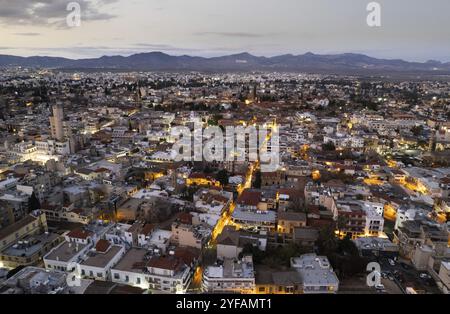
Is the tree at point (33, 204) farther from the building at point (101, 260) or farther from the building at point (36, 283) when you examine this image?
the building at point (36, 283)

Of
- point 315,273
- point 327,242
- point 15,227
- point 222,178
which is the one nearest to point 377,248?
point 327,242

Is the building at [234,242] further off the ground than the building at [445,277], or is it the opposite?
the building at [234,242]

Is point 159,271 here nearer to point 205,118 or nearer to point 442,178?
point 442,178

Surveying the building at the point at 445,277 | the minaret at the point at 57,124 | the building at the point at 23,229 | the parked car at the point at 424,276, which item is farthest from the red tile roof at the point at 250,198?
the minaret at the point at 57,124

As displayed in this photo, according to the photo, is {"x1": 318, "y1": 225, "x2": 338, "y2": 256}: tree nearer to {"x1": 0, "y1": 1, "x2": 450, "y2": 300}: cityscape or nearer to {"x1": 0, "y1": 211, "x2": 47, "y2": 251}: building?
{"x1": 0, "y1": 1, "x2": 450, "y2": 300}: cityscape

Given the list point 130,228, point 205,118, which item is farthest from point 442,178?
point 205,118

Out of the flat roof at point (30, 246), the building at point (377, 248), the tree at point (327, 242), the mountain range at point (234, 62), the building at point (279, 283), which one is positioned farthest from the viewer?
the mountain range at point (234, 62)

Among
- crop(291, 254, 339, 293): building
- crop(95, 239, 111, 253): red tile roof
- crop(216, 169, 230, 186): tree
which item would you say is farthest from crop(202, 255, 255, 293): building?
crop(216, 169, 230, 186): tree

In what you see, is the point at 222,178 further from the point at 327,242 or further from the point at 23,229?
the point at 23,229
